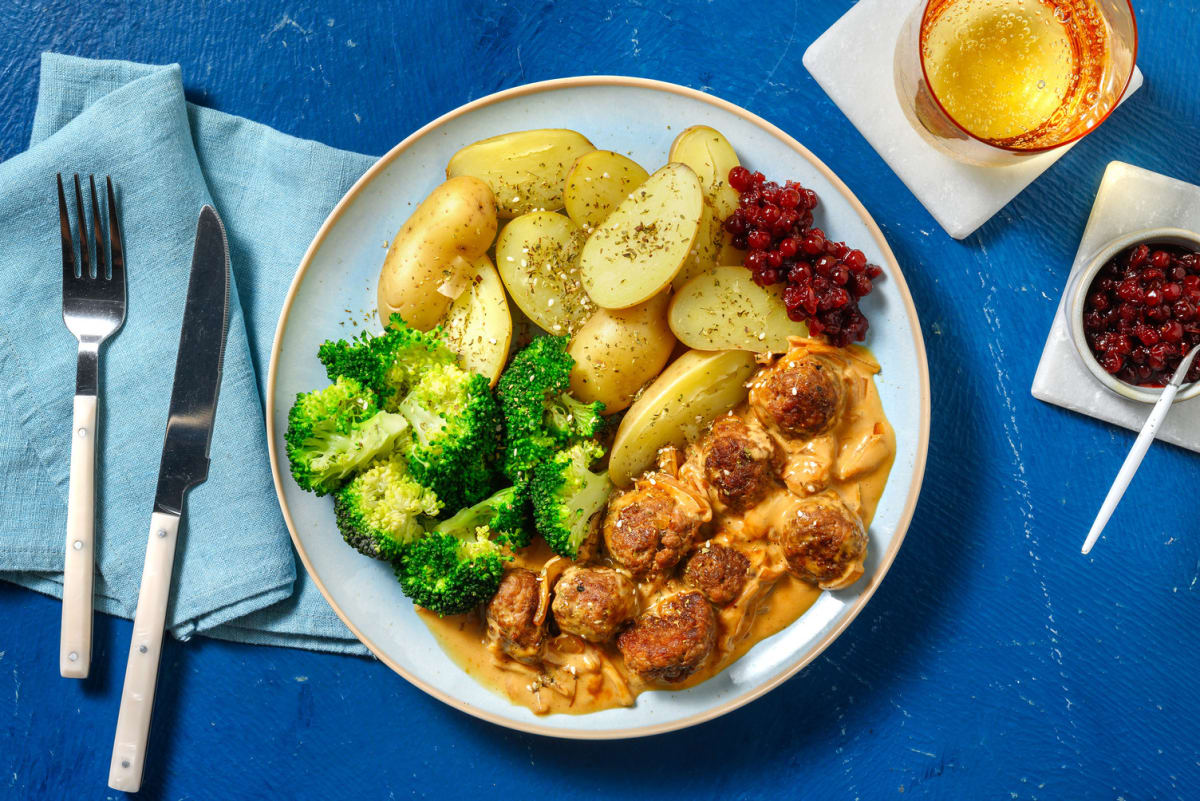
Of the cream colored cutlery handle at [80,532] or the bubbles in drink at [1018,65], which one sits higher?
the bubbles in drink at [1018,65]

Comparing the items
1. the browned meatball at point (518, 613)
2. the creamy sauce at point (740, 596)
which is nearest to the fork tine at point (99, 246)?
the creamy sauce at point (740, 596)

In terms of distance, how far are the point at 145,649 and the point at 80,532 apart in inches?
17.2

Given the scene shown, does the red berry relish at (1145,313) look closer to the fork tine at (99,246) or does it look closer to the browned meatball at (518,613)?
the browned meatball at (518,613)

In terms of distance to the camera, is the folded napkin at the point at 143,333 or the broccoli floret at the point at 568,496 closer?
the broccoli floret at the point at 568,496

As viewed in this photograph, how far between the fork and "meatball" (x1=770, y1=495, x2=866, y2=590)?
7.32 feet

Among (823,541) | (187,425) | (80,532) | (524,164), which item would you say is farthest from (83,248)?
(823,541)

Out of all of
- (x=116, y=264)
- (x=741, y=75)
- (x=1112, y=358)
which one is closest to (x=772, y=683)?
(x=1112, y=358)

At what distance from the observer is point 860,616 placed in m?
2.61

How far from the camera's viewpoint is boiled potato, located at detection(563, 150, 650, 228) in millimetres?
2174

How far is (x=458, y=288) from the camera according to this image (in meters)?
2.21

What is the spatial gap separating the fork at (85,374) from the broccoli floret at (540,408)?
1374mm

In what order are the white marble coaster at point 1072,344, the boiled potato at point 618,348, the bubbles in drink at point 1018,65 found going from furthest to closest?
the white marble coaster at point 1072,344 < the bubbles in drink at point 1018,65 < the boiled potato at point 618,348

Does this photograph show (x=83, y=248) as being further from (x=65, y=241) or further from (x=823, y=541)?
(x=823, y=541)

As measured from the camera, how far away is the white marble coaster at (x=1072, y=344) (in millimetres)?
2484
